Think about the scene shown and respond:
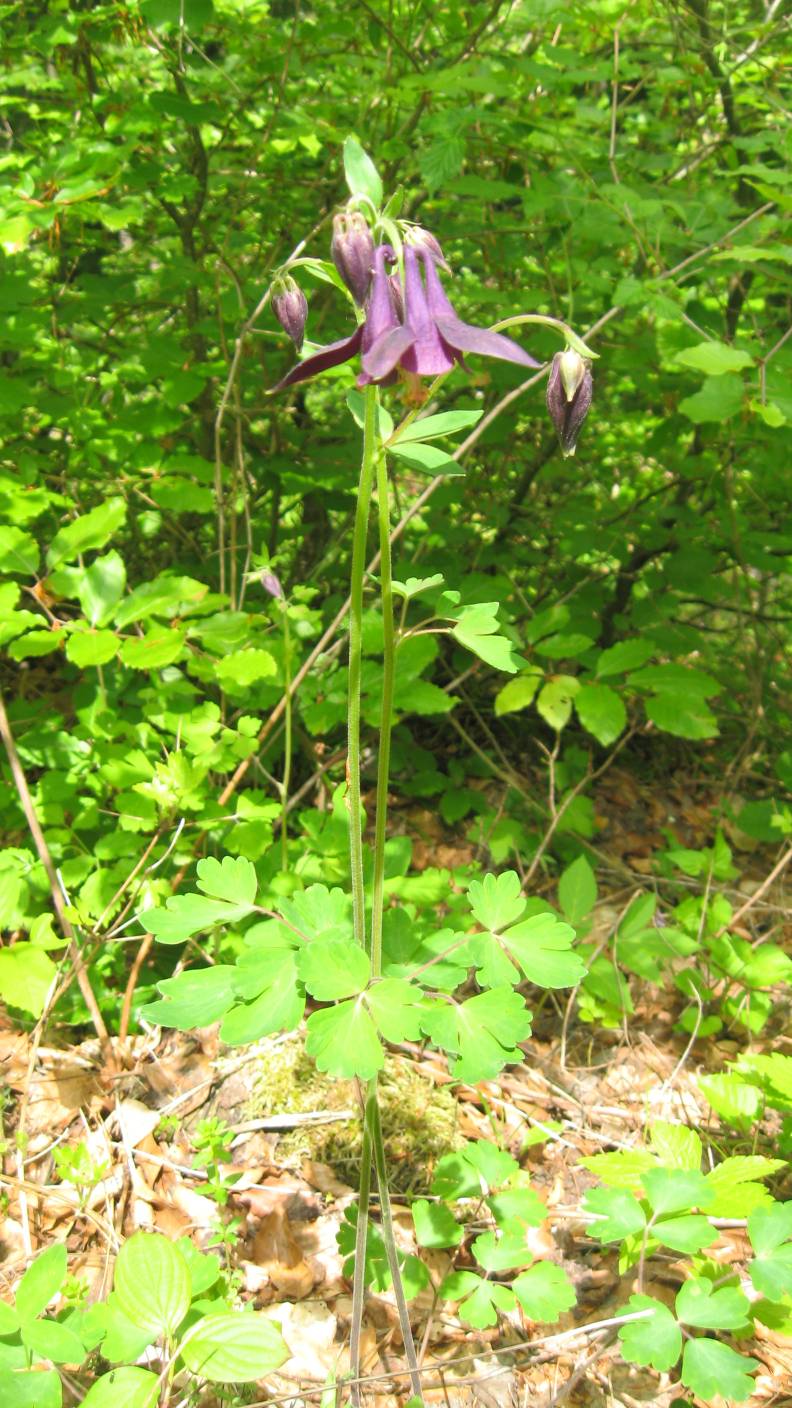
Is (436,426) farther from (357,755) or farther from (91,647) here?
(91,647)

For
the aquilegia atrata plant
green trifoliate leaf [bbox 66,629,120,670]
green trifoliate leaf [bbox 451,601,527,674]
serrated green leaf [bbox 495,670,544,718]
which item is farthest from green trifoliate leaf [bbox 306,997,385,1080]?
serrated green leaf [bbox 495,670,544,718]

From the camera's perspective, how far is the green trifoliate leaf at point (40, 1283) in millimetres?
1296

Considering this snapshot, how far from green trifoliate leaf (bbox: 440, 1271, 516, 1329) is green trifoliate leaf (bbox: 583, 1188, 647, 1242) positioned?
21 centimetres

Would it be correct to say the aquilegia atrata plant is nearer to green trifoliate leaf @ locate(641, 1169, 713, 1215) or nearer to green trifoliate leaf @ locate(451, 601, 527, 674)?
green trifoliate leaf @ locate(451, 601, 527, 674)

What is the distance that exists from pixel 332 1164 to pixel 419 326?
1.85 meters

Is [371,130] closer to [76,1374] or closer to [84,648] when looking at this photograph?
[84,648]

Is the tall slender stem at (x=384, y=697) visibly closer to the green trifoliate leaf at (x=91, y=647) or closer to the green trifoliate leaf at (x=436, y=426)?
the green trifoliate leaf at (x=436, y=426)

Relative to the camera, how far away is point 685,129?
4.18m

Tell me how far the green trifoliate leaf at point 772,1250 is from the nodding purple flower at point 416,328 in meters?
1.41

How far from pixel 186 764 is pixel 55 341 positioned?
6.58ft

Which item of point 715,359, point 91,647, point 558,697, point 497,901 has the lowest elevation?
point 558,697

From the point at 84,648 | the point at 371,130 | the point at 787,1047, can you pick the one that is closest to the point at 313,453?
the point at 371,130

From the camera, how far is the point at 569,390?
4.19ft

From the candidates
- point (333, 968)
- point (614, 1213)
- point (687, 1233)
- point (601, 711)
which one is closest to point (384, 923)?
point (333, 968)
